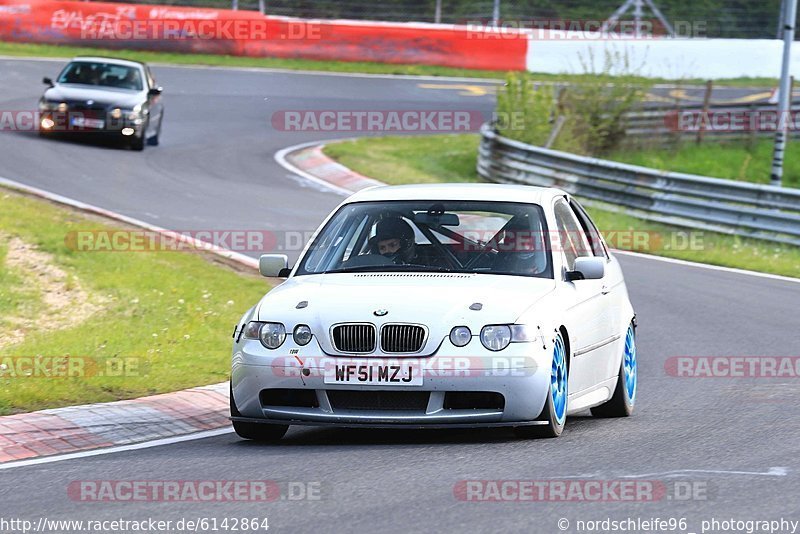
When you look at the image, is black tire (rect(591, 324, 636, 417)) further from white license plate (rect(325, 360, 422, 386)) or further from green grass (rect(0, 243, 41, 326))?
green grass (rect(0, 243, 41, 326))

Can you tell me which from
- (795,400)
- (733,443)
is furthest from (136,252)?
(733,443)

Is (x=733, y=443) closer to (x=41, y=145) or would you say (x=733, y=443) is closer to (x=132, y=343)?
(x=132, y=343)

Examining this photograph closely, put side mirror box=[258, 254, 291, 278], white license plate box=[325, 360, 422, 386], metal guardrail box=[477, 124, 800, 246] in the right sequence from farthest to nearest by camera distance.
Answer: metal guardrail box=[477, 124, 800, 246], side mirror box=[258, 254, 291, 278], white license plate box=[325, 360, 422, 386]

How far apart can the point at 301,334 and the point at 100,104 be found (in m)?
17.9

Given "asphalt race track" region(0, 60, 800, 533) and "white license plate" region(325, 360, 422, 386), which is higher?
"white license plate" region(325, 360, 422, 386)

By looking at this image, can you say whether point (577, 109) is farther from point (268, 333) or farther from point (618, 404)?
point (268, 333)

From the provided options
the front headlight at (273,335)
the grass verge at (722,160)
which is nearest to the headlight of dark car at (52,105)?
the grass verge at (722,160)

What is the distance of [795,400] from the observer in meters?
9.54

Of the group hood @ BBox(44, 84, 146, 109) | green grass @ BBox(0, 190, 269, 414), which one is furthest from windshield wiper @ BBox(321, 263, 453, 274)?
hood @ BBox(44, 84, 146, 109)

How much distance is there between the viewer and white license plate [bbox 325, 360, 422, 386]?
7.43 meters

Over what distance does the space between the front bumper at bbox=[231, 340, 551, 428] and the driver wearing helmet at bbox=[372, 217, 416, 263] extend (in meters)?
1.26

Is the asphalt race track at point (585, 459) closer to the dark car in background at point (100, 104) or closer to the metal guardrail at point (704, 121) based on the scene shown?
the dark car in background at point (100, 104)

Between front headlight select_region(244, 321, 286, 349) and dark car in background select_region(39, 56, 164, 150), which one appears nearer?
front headlight select_region(244, 321, 286, 349)

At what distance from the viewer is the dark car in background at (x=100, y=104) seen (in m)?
24.6
